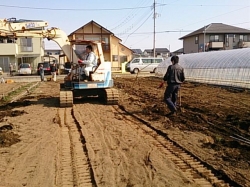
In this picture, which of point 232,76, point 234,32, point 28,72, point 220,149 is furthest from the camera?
point 234,32

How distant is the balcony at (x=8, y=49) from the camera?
158 feet

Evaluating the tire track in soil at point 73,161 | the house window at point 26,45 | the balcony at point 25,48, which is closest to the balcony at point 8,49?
the house window at point 26,45

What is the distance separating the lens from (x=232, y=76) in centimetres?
1680

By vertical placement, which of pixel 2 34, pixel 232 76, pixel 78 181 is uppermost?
pixel 2 34

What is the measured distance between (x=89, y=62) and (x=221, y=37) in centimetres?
5034

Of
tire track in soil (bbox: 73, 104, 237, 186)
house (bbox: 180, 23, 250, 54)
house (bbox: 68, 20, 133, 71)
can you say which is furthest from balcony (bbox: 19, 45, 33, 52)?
tire track in soil (bbox: 73, 104, 237, 186)

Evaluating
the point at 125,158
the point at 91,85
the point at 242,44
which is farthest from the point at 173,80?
the point at 242,44

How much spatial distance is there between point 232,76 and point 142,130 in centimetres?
1117

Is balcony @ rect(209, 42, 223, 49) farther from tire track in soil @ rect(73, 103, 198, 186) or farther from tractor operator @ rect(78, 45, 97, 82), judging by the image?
tire track in soil @ rect(73, 103, 198, 186)

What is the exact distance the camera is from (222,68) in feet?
59.4

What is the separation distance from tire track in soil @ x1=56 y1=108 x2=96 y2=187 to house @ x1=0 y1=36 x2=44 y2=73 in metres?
43.7

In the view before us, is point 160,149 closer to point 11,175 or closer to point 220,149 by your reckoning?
point 220,149

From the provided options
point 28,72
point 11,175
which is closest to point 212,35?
point 28,72

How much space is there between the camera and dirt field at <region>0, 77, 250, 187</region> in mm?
4543
